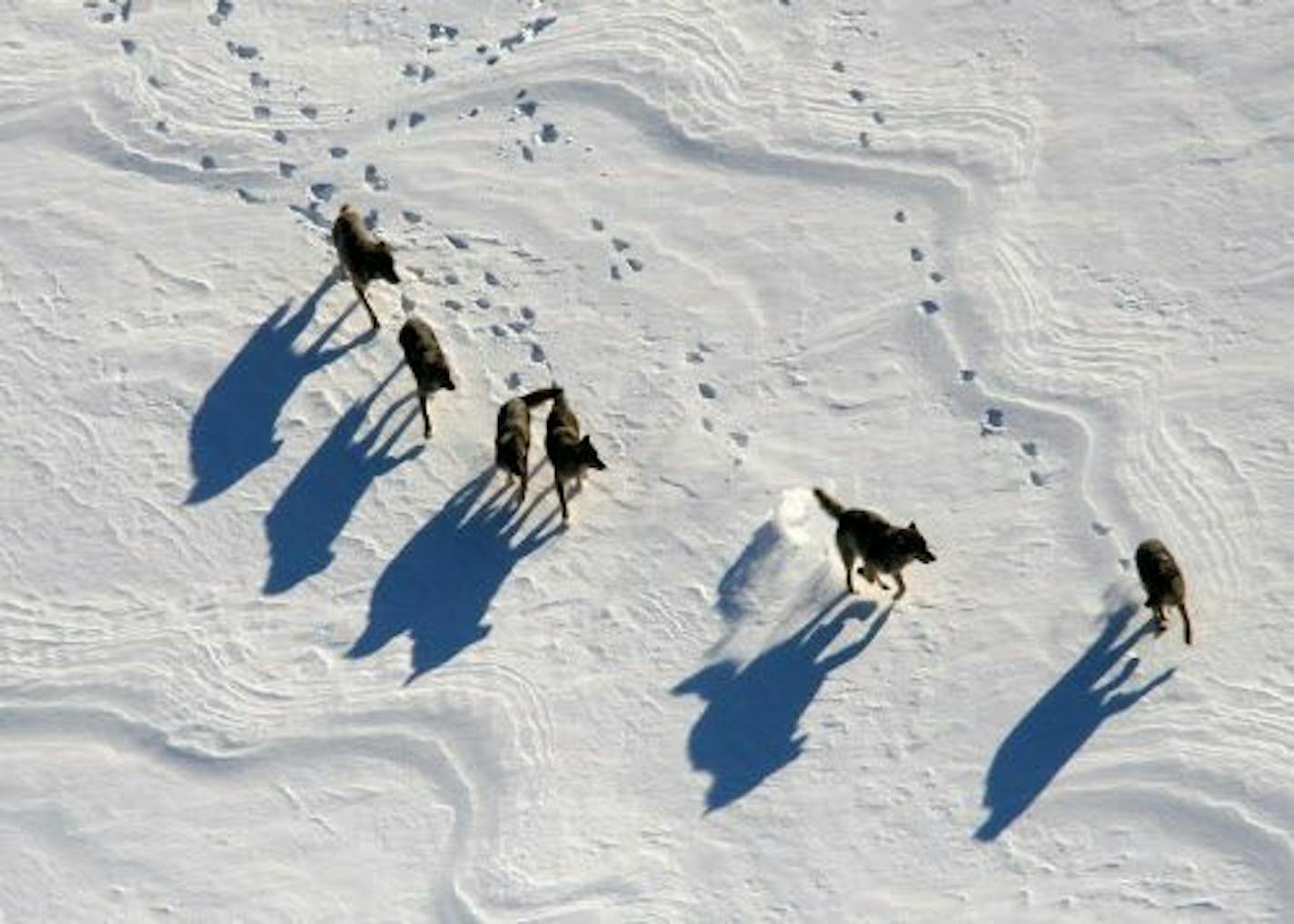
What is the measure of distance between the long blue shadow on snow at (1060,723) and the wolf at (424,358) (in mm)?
4443

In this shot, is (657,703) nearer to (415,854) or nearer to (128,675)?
(415,854)

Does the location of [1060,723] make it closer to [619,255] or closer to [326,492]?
[619,255]

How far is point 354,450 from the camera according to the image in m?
14.5

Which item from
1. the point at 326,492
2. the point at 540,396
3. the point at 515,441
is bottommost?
the point at 326,492

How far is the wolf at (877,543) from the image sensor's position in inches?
521

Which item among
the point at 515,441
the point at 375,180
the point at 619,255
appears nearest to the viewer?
the point at 515,441

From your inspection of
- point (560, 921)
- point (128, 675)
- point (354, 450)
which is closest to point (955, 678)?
point (560, 921)

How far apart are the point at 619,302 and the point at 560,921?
4.70m

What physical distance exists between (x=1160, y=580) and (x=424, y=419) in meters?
5.07

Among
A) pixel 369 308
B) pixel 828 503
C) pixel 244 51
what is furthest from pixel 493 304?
pixel 244 51

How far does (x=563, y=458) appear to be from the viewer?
→ 1377 cm

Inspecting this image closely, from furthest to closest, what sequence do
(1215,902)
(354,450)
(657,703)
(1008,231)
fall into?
(1008,231) < (354,450) < (657,703) < (1215,902)

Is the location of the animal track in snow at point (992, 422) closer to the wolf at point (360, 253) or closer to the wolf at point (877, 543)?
the wolf at point (877, 543)

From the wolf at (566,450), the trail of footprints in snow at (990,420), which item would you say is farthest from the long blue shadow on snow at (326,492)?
the trail of footprints in snow at (990,420)
